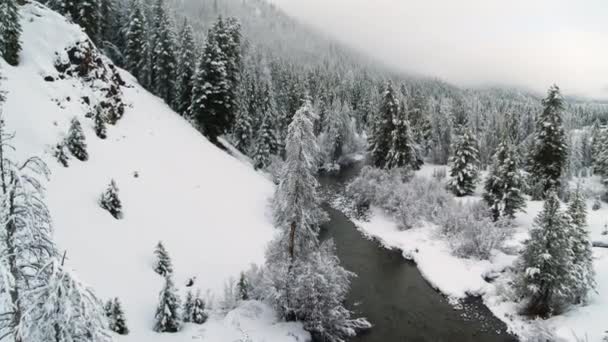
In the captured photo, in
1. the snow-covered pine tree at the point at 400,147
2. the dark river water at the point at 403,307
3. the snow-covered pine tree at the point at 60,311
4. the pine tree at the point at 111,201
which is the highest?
the snow-covered pine tree at the point at 60,311

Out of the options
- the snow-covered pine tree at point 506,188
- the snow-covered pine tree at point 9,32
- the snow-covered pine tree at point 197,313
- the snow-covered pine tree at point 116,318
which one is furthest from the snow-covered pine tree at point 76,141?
the snow-covered pine tree at point 506,188

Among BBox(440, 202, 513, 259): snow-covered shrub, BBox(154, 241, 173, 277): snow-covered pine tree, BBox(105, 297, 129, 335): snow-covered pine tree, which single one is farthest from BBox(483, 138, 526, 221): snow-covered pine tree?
BBox(105, 297, 129, 335): snow-covered pine tree

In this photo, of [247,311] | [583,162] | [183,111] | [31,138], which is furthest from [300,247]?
[583,162]

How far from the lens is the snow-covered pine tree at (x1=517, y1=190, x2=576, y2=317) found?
20797mm

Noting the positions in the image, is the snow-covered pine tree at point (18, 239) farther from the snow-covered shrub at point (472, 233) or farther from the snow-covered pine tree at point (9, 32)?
the snow-covered shrub at point (472, 233)

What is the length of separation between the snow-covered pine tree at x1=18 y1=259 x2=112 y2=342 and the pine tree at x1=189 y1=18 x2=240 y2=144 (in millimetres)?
35579

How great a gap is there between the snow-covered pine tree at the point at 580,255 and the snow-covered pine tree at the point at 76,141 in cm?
3024

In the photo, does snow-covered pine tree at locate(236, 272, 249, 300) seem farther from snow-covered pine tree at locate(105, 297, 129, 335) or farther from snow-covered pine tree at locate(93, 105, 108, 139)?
snow-covered pine tree at locate(93, 105, 108, 139)

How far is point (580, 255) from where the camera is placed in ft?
71.6

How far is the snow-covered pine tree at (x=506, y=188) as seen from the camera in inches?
1357

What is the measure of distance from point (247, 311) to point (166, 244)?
6879 mm

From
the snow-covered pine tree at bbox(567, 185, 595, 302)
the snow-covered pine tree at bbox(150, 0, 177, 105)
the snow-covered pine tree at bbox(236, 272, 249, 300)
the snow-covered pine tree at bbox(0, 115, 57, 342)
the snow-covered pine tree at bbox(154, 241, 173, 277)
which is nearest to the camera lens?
the snow-covered pine tree at bbox(0, 115, 57, 342)

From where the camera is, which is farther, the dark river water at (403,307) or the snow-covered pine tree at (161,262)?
the dark river water at (403,307)

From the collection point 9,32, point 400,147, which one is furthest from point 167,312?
point 400,147
